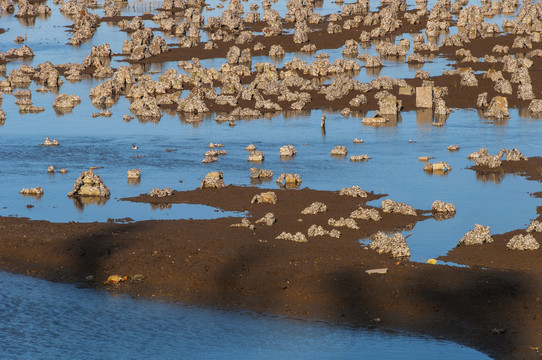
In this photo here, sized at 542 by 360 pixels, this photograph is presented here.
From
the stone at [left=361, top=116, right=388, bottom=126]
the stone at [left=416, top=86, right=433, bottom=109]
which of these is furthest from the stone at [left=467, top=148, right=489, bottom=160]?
the stone at [left=416, top=86, right=433, bottom=109]

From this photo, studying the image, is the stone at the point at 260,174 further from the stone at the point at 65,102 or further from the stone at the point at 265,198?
the stone at the point at 65,102

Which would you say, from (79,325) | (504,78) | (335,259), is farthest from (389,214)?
(504,78)

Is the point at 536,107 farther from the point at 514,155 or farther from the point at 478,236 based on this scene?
the point at 478,236

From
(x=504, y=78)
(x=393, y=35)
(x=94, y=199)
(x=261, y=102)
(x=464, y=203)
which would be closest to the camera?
(x=464, y=203)

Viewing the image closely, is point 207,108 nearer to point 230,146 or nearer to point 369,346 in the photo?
point 230,146

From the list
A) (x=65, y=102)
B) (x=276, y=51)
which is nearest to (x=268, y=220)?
(x=65, y=102)
